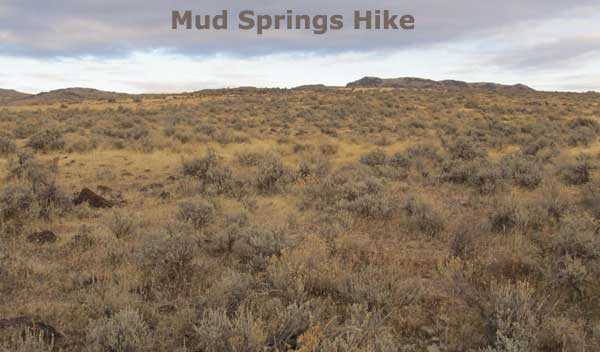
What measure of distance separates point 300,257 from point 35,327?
2756 millimetres

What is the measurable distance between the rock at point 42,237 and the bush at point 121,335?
3.24m

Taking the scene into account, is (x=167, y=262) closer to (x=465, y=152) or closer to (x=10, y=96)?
(x=465, y=152)

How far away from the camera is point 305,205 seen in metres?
8.11

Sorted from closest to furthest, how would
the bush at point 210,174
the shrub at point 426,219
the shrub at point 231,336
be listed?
the shrub at point 231,336 → the shrub at point 426,219 → the bush at point 210,174

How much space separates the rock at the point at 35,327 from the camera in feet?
11.5

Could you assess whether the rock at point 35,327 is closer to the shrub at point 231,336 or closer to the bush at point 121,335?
the bush at point 121,335

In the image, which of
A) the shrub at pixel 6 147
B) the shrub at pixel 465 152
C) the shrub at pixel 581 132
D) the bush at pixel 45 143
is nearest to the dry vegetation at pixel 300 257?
the shrub at pixel 6 147

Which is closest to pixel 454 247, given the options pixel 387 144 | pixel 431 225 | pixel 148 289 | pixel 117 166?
pixel 431 225

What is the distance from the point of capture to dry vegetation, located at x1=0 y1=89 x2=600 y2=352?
3498 millimetres

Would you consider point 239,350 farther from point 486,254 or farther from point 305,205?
point 305,205

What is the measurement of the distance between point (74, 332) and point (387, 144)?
46.4 feet

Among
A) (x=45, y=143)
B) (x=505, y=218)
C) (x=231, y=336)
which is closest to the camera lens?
(x=231, y=336)

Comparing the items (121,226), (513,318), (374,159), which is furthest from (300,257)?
(374,159)

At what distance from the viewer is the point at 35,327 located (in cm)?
353
